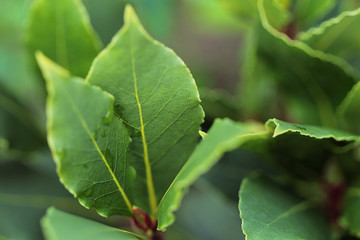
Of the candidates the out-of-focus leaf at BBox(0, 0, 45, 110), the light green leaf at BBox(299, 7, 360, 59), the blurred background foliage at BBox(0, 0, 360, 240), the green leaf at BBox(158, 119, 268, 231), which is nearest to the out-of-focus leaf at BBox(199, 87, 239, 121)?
the blurred background foliage at BBox(0, 0, 360, 240)

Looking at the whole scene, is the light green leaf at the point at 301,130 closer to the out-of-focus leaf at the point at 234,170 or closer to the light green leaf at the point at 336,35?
the light green leaf at the point at 336,35

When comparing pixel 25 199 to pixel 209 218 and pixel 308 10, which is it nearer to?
pixel 209 218

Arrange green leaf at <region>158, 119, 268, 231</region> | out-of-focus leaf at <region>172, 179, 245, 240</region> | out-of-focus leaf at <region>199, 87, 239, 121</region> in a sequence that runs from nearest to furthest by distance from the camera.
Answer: green leaf at <region>158, 119, 268, 231</region> < out-of-focus leaf at <region>199, 87, 239, 121</region> < out-of-focus leaf at <region>172, 179, 245, 240</region>

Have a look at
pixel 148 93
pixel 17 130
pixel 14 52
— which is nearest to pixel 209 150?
pixel 148 93

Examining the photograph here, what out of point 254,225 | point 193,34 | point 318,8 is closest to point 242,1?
point 318,8

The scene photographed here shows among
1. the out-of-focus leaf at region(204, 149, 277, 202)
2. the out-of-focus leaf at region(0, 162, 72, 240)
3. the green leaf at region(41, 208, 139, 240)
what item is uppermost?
the green leaf at region(41, 208, 139, 240)

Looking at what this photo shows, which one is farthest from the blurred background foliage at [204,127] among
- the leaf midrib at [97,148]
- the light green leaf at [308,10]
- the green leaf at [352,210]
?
the leaf midrib at [97,148]

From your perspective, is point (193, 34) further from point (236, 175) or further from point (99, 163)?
point (99, 163)

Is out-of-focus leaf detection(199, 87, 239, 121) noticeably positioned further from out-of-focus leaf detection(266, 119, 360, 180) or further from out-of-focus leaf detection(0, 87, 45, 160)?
out-of-focus leaf detection(0, 87, 45, 160)
